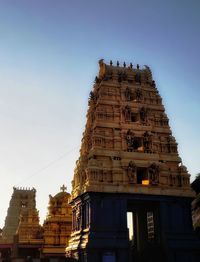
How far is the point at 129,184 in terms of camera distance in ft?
85.5

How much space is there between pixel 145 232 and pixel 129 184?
6.16 m

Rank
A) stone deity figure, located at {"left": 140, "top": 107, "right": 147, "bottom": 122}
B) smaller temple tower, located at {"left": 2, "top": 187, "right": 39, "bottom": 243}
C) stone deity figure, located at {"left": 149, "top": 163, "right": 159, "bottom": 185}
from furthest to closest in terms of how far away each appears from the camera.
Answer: smaller temple tower, located at {"left": 2, "top": 187, "right": 39, "bottom": 243}, stone deity figure, located at {"left": 140, "top": 107, "right": 147, "bottom": 122}, stone deity figure, located at {"left": 149, "top": 163, "right": 159, "bottom": 185}

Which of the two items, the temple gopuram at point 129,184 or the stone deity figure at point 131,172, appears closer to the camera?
the temple gopuram at point 129,184

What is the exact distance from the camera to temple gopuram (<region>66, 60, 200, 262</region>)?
24.6 m

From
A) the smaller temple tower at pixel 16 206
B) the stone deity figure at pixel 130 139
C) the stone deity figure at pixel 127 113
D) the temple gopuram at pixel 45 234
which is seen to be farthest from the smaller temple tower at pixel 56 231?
the smaller temple tower at pixel 16 206

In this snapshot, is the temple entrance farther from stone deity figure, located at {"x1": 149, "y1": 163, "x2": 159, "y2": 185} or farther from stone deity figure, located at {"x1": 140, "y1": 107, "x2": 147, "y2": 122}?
stone deity figure, located at {"x1": 140, "y1": 107, "x2": 147, "y2": 122}

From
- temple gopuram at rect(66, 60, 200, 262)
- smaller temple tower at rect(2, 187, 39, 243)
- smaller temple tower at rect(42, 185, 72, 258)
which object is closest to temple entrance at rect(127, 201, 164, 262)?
temple gopuram at rect(66, 60, 200, 262)

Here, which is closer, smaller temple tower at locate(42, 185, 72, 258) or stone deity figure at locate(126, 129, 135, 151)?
stone deity figure at locate(126, 129, 135, 151)

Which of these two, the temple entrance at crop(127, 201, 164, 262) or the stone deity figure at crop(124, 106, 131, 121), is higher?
the stone deity figure at crop(124, 106, 131, 121)

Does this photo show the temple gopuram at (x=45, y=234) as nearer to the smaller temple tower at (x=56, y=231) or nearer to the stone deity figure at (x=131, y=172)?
the smaller temple tower at (x=56, y=231)

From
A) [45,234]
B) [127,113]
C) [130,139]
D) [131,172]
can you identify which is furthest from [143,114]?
[45,234]

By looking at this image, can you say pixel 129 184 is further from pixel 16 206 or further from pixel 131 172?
pixel 16 206

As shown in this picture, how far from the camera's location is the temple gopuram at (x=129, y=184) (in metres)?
24.6

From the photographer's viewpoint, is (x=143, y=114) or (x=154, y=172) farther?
(x=143, y=114)
